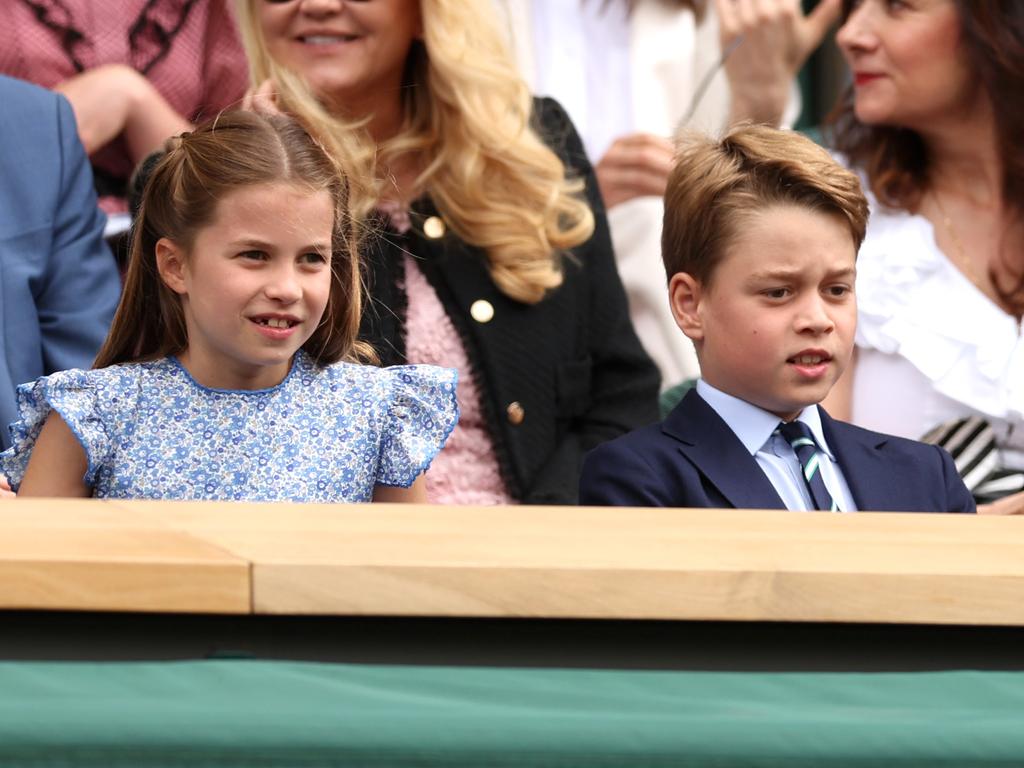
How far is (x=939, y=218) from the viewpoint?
2619 millimetres

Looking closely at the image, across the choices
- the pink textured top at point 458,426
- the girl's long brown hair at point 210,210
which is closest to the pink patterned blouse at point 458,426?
the pink textured top at point 458,426

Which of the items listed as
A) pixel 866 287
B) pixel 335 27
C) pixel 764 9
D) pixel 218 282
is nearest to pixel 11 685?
pixel 218 282

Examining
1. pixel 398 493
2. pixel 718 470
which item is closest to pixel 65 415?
pixel 398 493

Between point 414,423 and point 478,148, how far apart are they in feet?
2.29

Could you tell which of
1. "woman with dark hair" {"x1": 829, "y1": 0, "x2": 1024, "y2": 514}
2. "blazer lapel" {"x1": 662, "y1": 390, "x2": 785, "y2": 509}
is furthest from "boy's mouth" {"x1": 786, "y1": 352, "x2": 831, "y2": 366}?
"woman with dark hair" {"x1": 829, "y1": 0, "x2": 1024, "y2": 514}

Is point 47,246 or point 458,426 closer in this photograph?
point 47,246

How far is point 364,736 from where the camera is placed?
0.92 meters

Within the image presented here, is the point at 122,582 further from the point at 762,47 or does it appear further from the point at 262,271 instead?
the point at 762,47

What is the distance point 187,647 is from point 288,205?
75 cm

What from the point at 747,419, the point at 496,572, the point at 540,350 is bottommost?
the point at 540,350

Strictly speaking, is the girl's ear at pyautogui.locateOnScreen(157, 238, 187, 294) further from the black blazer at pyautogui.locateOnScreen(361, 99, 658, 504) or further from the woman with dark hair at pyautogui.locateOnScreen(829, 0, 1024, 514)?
the woman with dark hair at pyautogui.locateOnScreen(829, 0, 1024, 514)

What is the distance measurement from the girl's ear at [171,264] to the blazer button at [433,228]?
629 mm

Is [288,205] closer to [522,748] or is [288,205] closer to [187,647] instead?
[187,647]

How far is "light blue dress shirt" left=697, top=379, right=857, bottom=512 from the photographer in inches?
69.4
